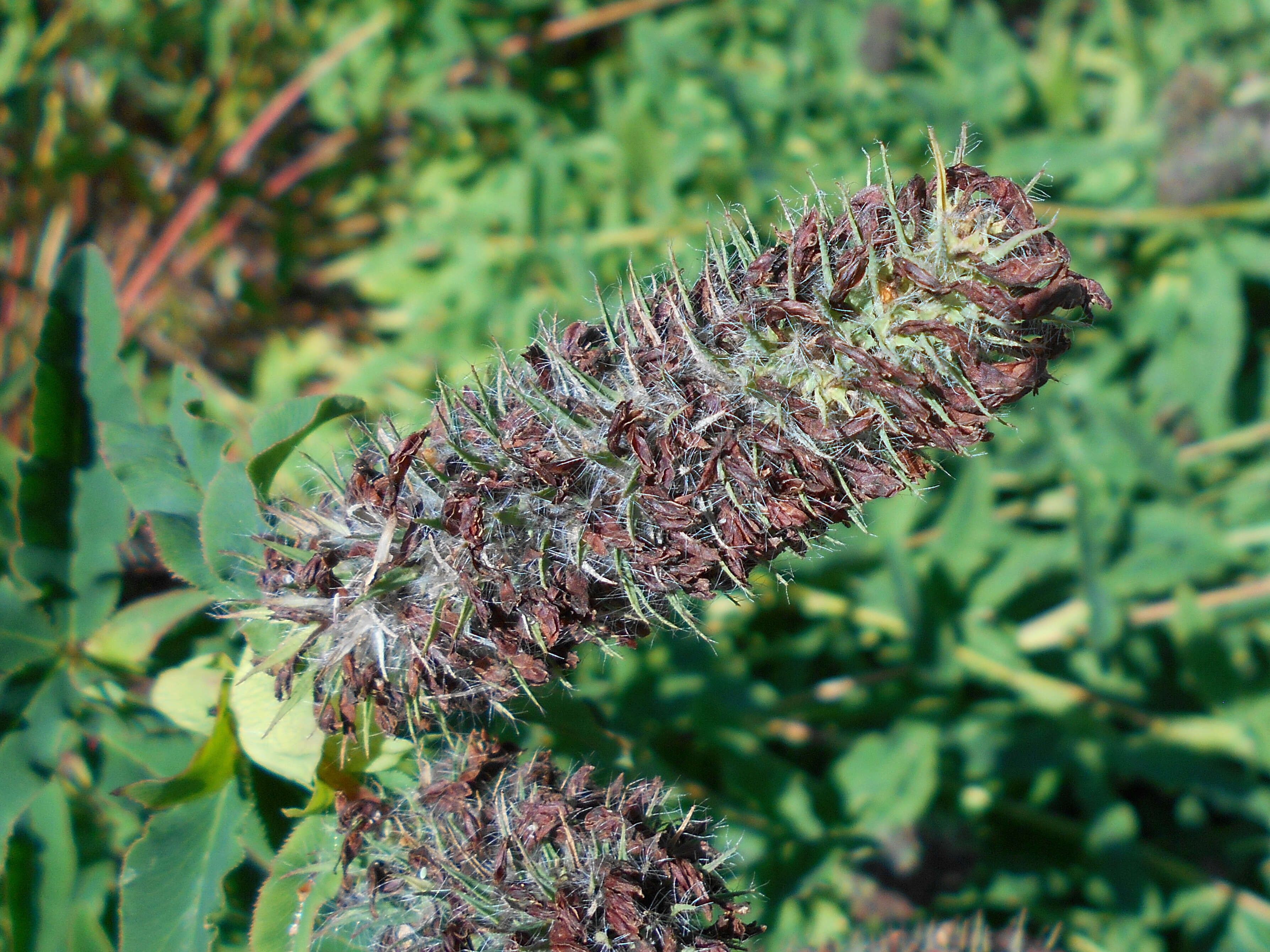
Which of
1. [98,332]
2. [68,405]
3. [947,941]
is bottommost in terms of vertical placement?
[947,941]

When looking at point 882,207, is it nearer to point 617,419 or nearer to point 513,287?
point 617,419

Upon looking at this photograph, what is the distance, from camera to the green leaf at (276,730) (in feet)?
5.30

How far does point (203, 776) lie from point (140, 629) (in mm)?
556

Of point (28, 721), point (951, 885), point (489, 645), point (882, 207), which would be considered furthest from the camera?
point (951, 885)

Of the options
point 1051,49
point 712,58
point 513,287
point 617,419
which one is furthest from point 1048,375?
point 1051,49

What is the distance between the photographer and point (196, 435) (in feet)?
6.30

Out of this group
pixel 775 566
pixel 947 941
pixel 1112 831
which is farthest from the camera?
pixel 1112 831

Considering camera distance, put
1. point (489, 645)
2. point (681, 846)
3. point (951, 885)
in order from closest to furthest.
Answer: point (489, 645) < point (681, 846) < point (951, 885)

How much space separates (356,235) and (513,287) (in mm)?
1761

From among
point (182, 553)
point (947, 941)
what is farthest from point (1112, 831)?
point (182, 553)

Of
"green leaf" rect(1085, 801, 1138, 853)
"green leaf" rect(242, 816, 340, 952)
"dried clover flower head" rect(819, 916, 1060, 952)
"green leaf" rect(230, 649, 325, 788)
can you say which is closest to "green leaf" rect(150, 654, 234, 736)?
"green leaf" rect(230, 649, 325, 788)

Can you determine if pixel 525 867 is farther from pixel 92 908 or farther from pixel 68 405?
pixel 68 405

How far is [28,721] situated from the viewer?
1938 millimetres

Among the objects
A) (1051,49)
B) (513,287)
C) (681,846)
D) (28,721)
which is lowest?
(681,846)
